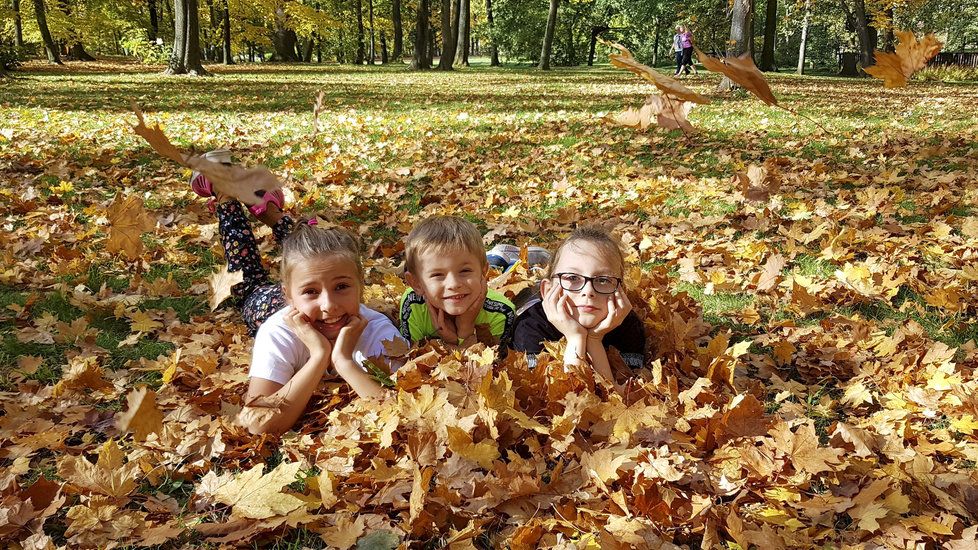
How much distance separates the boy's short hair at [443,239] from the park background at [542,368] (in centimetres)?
44

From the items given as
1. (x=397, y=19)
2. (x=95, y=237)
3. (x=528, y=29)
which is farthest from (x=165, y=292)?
(x=528, y=29)

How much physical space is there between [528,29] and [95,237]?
38774 millimetres

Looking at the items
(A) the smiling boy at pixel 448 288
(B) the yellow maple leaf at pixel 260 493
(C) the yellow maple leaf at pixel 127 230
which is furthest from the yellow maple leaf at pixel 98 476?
(C) the yellow maple leaf at pixel 127 230

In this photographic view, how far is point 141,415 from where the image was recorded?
206 cm

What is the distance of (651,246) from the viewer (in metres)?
4.67

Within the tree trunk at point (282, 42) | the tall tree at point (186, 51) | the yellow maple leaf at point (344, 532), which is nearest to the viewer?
the yellow maple leaf at point (344, 532)

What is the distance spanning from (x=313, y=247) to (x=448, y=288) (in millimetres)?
592

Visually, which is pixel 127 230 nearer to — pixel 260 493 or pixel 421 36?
pixel 260 493

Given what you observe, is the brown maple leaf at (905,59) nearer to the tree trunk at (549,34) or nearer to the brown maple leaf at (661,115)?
the brown maple leaf at (661,115)

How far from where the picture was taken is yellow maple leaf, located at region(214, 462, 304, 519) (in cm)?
203

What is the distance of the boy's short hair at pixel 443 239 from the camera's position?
9.24 ft

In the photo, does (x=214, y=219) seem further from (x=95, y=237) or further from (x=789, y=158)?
(x=789, y=158)

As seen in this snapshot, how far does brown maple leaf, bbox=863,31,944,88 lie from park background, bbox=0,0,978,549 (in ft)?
0.75

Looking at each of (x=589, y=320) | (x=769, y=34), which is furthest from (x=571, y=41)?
(x=589, y=320)
